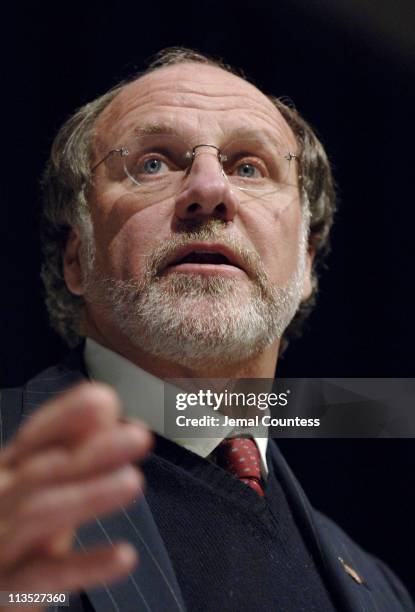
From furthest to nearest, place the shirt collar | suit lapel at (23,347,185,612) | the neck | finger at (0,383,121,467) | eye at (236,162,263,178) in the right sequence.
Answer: eye at (236,162,263,178) < the neck < the shirt collar < suit lapel at (23,347,185,612) < finger at (0,383,121,467)

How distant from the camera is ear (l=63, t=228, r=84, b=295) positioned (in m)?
1.61

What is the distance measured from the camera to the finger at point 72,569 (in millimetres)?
592

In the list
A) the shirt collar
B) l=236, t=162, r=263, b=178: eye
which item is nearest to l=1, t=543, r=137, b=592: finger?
the shirt collar

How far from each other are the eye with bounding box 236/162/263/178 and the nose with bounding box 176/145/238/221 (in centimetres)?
11

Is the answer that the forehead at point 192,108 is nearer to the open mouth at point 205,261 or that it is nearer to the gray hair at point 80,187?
the gray hair at point 80,187

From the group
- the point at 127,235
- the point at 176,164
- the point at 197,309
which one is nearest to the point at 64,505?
the point at 197,309

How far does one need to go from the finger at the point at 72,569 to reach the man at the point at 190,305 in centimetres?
35

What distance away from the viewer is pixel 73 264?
1638 millimetres

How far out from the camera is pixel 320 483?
2002 millimetres

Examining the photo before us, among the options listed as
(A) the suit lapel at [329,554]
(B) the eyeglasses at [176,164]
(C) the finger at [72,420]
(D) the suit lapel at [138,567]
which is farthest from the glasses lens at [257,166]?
(C) the finger at [72,420]

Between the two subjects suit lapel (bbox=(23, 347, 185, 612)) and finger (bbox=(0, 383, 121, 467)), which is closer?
finger (bbox=(0, 383, 121, 467))

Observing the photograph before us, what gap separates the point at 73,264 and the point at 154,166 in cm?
28

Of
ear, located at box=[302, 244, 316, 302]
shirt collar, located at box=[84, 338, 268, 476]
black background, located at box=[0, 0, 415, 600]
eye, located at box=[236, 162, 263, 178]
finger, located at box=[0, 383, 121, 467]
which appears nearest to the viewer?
finger, located at box=[0, 383, 121, 467]

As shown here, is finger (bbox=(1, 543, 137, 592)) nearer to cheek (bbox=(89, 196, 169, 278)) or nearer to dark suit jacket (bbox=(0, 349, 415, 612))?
dark suit jacket (bbox=(0, 349, 415, 612))
